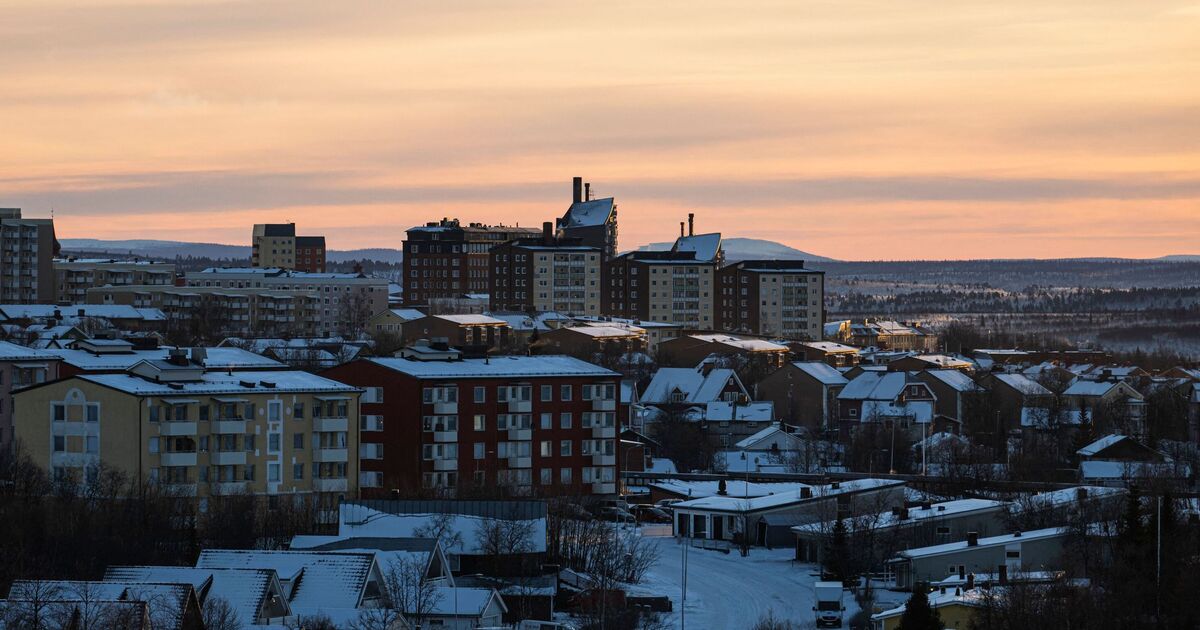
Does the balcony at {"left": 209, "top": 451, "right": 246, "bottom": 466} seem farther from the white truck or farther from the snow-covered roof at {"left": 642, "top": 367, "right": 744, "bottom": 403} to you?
the snow-covered roof at {"left": 642, "top": 367, "right": 744, "bottom": 403}

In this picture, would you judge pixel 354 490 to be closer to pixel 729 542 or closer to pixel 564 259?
pixel 729 542

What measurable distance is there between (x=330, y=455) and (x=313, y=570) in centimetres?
1588

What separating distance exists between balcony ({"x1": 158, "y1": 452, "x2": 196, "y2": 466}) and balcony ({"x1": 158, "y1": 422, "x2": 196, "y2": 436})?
1.51 feet

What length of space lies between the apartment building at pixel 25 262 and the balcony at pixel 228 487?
7100 cm

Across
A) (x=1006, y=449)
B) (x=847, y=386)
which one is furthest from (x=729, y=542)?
(x=847, y=386)

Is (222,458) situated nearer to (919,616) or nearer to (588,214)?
(919,616)

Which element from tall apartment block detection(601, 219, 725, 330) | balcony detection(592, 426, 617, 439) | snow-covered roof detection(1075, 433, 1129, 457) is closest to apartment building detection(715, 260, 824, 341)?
tall apartment block detection(601, 219, 725, 330)

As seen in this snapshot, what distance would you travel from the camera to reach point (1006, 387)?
8044 cm

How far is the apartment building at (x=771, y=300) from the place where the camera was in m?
123

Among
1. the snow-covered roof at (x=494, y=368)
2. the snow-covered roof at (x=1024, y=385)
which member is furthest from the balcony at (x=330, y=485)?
the snow-covered roof at (x=1024, y=385)

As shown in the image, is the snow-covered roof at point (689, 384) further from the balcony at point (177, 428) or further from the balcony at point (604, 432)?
the balcony at point (177, 428)

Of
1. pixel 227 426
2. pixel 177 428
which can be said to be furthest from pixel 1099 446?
pixel 177 428

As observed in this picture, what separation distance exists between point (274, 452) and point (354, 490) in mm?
2336

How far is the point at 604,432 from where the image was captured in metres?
53.3
